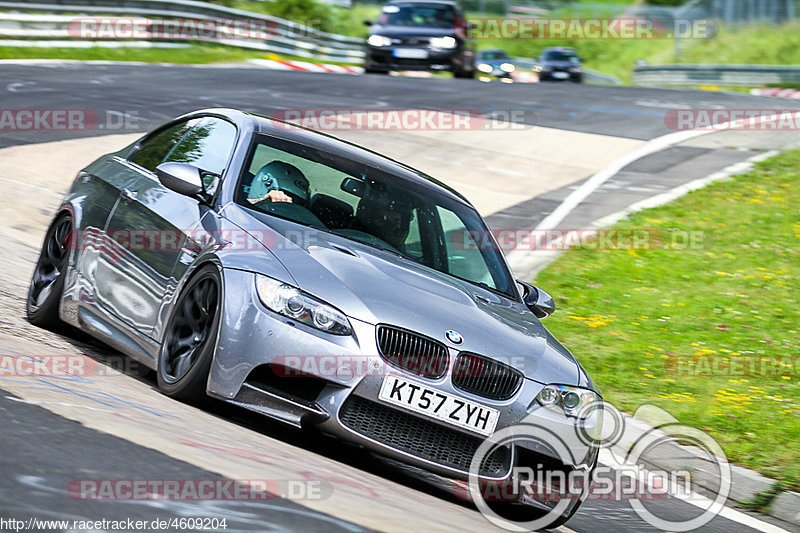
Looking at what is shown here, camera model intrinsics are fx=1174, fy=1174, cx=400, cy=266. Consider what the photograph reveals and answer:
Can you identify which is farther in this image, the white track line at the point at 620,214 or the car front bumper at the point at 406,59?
the car front bumper at the point at 406,59

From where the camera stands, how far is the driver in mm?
6180

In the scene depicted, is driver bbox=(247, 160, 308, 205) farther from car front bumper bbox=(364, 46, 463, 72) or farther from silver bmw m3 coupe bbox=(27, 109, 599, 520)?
car front bumper bbox=(364, 46, 463, 72)

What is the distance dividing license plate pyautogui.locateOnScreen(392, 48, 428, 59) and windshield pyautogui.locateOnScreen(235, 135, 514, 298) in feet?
70.8

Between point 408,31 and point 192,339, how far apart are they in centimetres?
2313

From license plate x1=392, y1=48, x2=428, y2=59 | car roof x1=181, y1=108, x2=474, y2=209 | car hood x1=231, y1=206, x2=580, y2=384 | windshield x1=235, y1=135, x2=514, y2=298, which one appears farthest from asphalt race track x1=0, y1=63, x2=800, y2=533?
license plate x1=392, y1=48, x2=428, y2=59

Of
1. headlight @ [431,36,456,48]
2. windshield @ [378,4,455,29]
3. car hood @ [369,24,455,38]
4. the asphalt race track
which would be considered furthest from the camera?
windshield @ [378,4,455,29]

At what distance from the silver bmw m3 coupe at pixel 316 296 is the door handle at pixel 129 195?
0.01 m

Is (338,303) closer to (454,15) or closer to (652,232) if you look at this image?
(652,232)

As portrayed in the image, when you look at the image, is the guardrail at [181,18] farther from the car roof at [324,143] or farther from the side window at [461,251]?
the side window at [461,251]

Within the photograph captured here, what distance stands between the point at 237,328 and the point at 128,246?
1.50 meters

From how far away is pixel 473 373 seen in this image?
17.1ft

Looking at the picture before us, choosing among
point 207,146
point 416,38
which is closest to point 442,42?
point 416,38

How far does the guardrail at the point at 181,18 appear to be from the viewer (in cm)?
2475

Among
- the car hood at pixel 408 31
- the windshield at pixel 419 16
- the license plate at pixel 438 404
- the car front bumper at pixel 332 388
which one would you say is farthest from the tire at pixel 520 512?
the windshield at pixel 419 16
